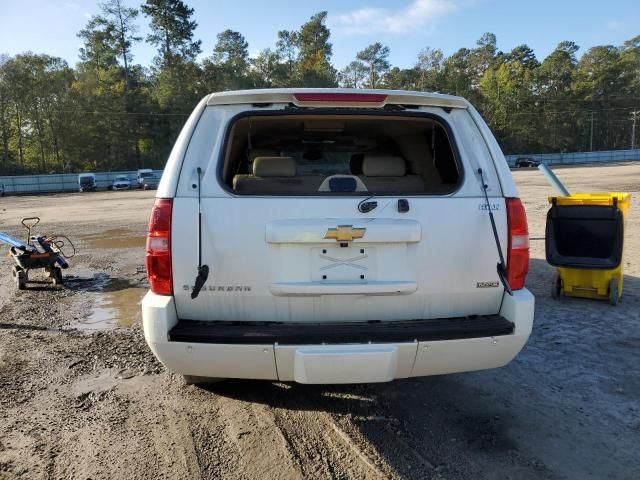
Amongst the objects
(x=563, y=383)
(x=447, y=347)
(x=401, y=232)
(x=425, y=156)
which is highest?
(x=425, y=156)

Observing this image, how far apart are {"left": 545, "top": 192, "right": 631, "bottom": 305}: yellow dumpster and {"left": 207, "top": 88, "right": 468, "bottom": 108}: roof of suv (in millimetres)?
3478

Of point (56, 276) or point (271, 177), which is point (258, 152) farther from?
point (56, 276)

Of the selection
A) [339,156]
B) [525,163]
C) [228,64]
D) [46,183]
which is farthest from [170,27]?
[339,156]

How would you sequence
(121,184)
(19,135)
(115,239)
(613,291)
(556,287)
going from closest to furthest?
(613,291), (556,287), (115,239), (121,184), (19,135)

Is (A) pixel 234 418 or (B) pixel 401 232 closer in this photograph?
(B) pixel 401 232

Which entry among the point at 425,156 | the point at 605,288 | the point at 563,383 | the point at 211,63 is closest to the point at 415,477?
the point at 563,383

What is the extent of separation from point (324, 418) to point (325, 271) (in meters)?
1.17

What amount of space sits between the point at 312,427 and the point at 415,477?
78cm

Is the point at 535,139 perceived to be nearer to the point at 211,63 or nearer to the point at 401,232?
the point at 211,63

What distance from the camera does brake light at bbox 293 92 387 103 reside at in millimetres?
2779

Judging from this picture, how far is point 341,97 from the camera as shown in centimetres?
281

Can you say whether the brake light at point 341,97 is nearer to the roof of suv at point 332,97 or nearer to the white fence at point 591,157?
the roof of suv at point 332,97

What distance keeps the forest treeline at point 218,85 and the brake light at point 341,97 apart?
65.8 m

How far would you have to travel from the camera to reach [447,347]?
2568 millimetres
